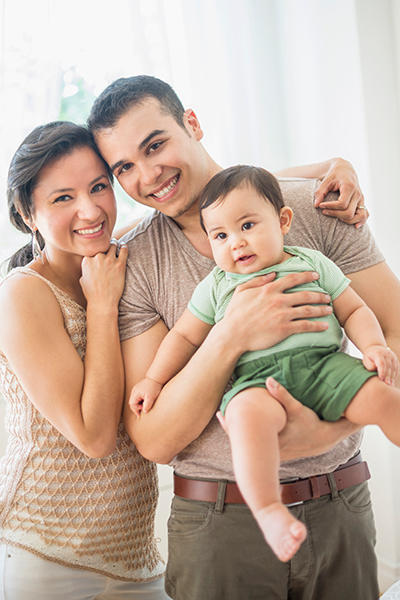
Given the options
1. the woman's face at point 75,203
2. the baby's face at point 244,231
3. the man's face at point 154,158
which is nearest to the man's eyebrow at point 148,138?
the man's face at point 154,158

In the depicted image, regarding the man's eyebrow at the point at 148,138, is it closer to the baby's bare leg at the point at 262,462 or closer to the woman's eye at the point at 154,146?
the woman's eye at the point at 154,146

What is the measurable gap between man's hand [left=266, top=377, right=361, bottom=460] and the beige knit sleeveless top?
61 cm

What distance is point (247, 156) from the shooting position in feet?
9.80

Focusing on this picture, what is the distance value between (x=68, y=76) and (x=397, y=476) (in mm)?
2645

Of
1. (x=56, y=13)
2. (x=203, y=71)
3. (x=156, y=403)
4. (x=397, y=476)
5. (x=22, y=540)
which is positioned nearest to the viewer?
(x=156, y=403)

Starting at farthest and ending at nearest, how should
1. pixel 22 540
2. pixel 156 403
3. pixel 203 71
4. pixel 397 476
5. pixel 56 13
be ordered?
pixel 203 71, pixel 397 476, pixel 56 13, pixel 22 540, pixel 156 403

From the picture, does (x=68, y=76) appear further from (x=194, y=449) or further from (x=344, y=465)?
(x=344, y=465)

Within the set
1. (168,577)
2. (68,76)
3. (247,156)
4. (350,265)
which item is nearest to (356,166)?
(247,156)

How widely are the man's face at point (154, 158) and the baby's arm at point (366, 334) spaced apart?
0.56 metres

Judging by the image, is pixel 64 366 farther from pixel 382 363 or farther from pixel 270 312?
pixel 382 363

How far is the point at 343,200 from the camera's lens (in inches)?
57.8

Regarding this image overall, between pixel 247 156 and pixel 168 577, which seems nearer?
pixel 168 577

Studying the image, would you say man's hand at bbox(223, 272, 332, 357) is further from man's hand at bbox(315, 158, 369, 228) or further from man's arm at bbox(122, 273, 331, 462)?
man's hand at bbox(315, 158, 369, 228)

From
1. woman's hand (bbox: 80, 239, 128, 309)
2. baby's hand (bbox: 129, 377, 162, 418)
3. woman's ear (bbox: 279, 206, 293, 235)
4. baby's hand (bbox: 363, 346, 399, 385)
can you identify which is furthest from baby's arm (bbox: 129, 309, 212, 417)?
baby's hand (bbox: 363, 346, 399, 385)
